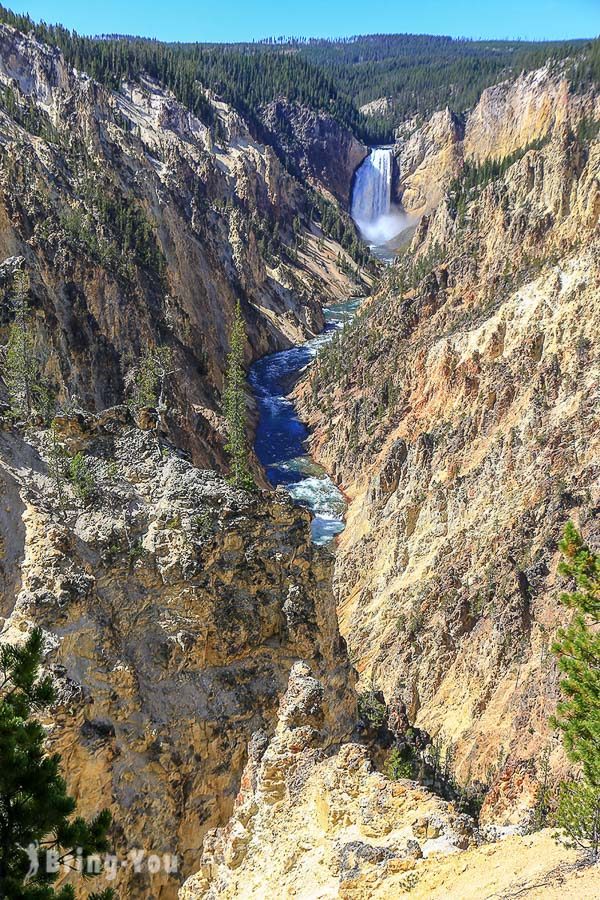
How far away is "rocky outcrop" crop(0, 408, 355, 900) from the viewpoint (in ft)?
54.0

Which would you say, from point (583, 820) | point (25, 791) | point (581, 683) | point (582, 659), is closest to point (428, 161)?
point (582, 659)

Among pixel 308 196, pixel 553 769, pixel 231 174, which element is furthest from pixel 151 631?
pixel 308 196

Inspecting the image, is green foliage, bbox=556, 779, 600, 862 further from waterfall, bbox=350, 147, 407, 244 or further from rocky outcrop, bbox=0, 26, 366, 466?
waterfall, bbox=350, 147, 407, 244

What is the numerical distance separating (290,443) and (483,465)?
30.9 meters

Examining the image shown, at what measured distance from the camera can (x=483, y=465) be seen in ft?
136

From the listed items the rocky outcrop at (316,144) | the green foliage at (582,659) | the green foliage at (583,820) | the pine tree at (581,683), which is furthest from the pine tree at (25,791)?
the rocky outcrop at (316,144)

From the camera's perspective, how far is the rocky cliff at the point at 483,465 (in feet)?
95.5

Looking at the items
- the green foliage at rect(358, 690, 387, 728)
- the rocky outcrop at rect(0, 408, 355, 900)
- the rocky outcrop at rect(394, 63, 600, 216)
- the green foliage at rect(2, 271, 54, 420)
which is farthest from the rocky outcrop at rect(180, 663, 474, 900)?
the rocky outcrop at rect(394, 63, 600, 216)

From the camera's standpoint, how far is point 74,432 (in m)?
21.8

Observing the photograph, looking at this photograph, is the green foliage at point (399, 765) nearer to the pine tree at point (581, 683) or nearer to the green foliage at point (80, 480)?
the pine tree at point (581, 683)

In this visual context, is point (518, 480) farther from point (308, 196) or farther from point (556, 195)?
point (308, 196)

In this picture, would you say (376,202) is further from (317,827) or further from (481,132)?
(317,827)

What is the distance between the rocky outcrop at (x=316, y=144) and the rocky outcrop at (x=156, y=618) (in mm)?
162862

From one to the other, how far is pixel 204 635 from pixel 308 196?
505 feet
